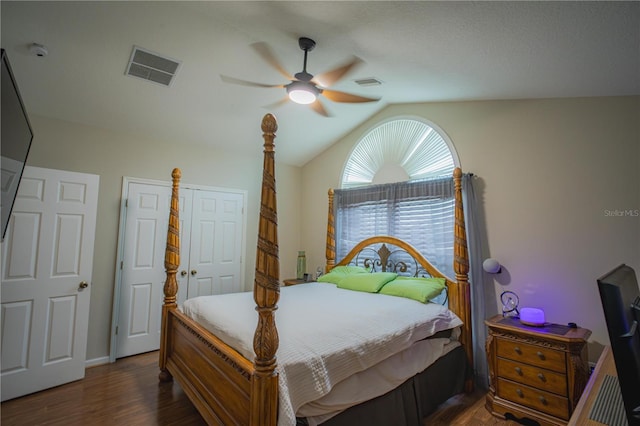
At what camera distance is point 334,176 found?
4613 millimetres

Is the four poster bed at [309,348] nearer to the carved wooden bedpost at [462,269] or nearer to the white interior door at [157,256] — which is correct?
the carved wooden bedpost at [462,269]

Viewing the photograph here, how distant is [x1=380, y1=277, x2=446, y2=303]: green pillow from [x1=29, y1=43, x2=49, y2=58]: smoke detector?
3.64m

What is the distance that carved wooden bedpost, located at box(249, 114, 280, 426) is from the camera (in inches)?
55.4

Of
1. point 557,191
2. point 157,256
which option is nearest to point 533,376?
point 557,191

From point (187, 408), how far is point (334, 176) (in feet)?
11.2

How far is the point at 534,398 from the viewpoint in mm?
2160

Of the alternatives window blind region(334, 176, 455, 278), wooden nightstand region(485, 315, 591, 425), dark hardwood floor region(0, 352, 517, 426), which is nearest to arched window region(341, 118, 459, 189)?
window blind region(334, 176, 455, 278)

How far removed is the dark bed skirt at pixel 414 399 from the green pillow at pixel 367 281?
35.6 inches

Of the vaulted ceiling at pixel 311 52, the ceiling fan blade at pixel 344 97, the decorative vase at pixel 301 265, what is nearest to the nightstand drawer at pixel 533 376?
the vaulted ceiling at pixel 311 52

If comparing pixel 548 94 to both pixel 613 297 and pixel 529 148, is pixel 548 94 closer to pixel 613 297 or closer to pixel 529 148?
pixel 529 148

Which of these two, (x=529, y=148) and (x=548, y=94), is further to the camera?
(x=529, y=148)

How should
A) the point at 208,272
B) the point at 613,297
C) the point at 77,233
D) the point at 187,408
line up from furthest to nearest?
the point at 208,272 < the point at 77,233 < the point at 187,408 < the point at 613,297

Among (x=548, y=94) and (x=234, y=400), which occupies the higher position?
(x=548, y=94)

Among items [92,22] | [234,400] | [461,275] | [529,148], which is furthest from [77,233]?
[529,148]
